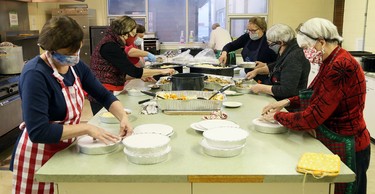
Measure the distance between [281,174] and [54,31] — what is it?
1.07 metres

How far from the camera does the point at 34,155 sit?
1669 mm

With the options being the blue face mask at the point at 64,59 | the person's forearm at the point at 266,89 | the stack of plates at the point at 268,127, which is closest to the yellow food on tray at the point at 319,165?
the stack of plates at the point at 268,127

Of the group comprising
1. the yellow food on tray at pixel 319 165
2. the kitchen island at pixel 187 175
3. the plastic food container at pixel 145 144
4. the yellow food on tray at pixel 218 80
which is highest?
the yellow food on tray at pixel 218 80

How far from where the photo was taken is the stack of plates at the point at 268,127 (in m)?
1.83

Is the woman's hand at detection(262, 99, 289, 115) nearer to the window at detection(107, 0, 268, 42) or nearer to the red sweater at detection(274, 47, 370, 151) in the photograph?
the red sweater at detection(274, 47, 370, 151)

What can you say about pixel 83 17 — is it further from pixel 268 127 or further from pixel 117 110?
pixel 268 127

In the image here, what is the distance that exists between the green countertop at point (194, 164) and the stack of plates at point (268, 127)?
3 cm

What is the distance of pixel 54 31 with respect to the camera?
4.92ft

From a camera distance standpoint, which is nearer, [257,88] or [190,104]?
[190,104]

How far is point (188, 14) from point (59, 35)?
6786 millimetres

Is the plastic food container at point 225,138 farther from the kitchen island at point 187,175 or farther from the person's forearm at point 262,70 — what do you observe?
the person's forearm at point 262,70

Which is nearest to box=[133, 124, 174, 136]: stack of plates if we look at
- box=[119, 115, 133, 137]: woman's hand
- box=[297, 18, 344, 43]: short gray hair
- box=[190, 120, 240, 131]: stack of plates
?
box=[119, 115, 133, 137]: woman's hand

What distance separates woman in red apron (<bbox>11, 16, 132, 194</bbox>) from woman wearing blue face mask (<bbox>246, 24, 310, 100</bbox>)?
1232mm

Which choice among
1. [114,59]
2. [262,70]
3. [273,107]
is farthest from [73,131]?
[262,70]
